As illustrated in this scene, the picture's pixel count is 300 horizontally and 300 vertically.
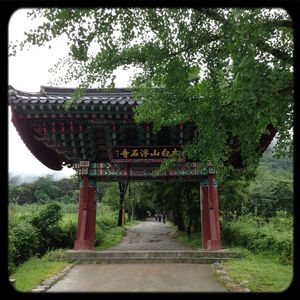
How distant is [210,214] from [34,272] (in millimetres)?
5342

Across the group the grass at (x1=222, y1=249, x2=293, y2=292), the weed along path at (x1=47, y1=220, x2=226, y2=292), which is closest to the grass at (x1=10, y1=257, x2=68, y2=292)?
the weed along path at (x1=47, y1=220, x2=226, y2=292)

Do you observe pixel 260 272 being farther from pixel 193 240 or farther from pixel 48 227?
pixel 193 240

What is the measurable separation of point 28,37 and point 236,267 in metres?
6.07

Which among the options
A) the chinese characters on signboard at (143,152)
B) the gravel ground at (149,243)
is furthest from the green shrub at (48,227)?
the chinese characters on signboard at (143,152)

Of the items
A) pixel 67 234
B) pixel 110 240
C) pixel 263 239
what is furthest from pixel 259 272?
pixel 110 240

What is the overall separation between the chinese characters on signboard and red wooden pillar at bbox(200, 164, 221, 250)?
1349 mm

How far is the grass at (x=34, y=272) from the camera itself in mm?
6291

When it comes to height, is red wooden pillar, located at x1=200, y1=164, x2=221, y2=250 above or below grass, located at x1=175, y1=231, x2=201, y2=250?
above

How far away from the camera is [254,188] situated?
1245 inches

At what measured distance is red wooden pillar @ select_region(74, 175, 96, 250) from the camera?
10805 millimetres

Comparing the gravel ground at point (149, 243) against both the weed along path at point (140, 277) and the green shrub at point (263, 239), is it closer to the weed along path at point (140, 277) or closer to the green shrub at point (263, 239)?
the green shrub at point (263, 239)

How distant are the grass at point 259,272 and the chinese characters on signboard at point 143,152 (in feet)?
11.6

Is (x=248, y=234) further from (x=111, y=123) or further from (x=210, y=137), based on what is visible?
(x=210, y=137)

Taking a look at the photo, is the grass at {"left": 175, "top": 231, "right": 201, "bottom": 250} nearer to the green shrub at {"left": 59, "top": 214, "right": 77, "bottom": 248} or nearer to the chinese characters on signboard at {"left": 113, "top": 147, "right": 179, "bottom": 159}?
the chinese characters on signboard at {"left": 113, "top": 147, "right": 179, "bottom": 159}
